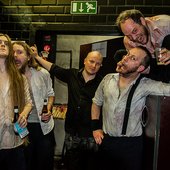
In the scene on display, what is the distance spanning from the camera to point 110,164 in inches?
104

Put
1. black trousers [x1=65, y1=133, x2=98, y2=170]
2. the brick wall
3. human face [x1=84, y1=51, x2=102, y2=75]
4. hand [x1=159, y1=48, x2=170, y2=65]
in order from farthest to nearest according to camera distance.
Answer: the brick wall, human face [x1=84, y1=51, x2=102, y2=75], black trousers [x1=65, y1=133, x2=98, y2=170], hand [x1=159, y1=48, x2=170, y2=65]

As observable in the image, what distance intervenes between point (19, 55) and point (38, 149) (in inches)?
37.7

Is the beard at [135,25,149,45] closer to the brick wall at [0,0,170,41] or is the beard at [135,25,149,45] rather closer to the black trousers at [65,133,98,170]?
the black trousers at [65,133,98,170]

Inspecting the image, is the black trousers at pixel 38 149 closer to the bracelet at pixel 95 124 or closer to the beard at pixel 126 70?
the bracelet at pixel 95 124

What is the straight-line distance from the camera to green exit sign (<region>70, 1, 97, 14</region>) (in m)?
4.41

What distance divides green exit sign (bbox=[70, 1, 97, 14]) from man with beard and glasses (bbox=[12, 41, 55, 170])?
1.35m

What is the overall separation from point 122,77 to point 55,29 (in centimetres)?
210

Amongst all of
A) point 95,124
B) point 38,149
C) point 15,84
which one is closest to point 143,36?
point 95,124

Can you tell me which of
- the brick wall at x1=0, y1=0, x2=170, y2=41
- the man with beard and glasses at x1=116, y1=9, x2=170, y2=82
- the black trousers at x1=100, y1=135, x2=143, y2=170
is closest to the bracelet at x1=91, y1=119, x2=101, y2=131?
the black trousers at x1=100, y1=135, x2=143, y2=170

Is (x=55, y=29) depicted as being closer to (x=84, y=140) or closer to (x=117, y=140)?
(x=84, y=140)

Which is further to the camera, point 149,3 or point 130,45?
point 149,3

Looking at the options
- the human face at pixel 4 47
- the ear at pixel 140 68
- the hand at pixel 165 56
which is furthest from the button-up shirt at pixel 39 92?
the hand at pixel 165 56

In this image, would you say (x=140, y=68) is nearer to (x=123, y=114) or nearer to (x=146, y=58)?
(x=146, y=58)

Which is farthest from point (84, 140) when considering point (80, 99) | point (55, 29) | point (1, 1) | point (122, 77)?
point (1, 1)
